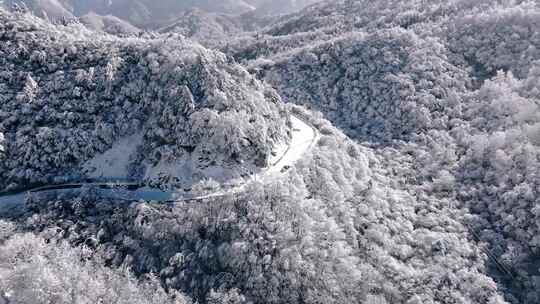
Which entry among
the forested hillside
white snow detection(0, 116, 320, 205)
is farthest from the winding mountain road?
the forested hillside

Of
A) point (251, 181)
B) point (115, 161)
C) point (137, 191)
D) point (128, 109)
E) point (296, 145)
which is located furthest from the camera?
point (296, 145)

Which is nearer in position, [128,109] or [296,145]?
[128,109]

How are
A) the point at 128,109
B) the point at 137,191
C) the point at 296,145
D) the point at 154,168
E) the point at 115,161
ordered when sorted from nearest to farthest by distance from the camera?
the point at 137,191 < the point at 154,168 < the point at 115,161 < the point at 128,109 < the point at 296,145

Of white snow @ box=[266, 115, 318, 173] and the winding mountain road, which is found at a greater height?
white snow @ box=[266, 115, 318, 173]

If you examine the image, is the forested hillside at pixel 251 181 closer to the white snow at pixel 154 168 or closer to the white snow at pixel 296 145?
the white snow at pixel 154 168

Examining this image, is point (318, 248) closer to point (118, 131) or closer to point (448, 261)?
point (448, 261)

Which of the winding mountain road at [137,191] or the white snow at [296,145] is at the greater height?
the white snow at [296,145]

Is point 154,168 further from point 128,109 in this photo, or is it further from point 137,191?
point 128,109

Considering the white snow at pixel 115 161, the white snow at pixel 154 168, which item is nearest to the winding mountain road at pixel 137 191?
the white snow at pixel 154 168

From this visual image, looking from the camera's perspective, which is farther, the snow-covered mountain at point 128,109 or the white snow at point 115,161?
the snow-covered mountain at point 128,109

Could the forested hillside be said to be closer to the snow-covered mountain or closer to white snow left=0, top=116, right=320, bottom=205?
the snow-covered mountain

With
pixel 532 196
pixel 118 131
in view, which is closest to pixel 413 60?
pixel 532 196

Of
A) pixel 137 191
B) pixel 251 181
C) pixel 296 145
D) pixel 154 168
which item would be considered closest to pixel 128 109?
pixel 154 168
